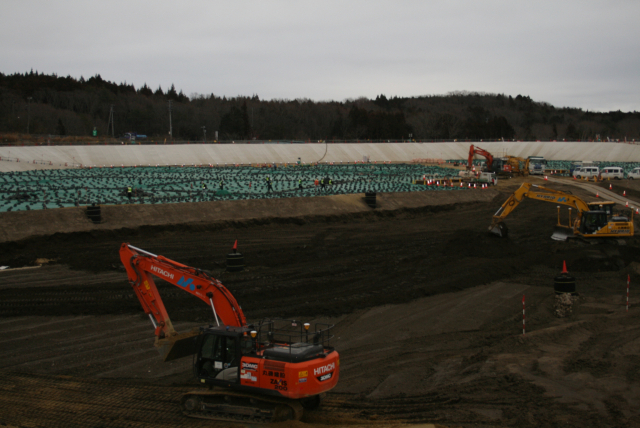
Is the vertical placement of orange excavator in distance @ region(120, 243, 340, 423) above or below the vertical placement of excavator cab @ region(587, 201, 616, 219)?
below

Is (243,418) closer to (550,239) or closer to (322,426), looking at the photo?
(322,426)

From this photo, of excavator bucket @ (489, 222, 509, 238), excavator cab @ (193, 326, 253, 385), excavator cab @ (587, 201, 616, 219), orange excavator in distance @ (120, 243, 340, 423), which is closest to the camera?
orange excavator in distance @ (120, 243, 340, 423)

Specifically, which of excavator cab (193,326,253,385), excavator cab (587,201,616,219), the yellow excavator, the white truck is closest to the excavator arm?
excavator cab (193,326,253,385)

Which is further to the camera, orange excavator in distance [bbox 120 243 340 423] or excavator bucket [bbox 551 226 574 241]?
excavator bucket [bbox 551 226 574 241]

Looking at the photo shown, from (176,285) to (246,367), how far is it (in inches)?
114

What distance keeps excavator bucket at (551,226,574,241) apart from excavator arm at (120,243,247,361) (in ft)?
69.1

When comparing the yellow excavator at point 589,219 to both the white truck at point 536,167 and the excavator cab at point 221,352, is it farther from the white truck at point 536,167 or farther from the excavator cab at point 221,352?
the white truck at point 536,167

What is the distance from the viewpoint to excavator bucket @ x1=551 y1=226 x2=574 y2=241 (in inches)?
1087

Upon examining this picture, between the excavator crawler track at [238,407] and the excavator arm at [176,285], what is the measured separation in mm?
1278

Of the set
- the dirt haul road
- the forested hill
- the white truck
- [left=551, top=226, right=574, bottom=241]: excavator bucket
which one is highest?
the forested hill

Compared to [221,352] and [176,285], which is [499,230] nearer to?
[176,285]

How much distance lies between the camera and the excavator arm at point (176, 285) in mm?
11320

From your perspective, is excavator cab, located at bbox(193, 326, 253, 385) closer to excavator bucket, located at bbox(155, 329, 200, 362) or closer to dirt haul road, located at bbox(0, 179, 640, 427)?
excavator bucket, located at bbox(155, 329, 200, 362)

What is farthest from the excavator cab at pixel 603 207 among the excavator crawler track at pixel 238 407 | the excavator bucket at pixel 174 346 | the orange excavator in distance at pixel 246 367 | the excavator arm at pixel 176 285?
the excavator bucket at pixel 174 346
